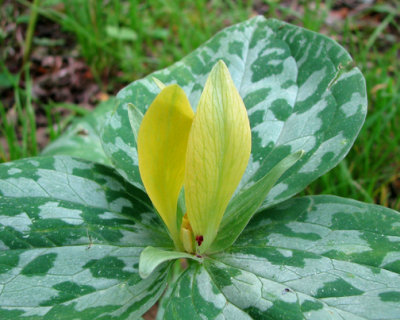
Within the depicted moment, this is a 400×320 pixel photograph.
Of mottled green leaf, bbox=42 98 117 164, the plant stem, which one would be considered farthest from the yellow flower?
the plant stem

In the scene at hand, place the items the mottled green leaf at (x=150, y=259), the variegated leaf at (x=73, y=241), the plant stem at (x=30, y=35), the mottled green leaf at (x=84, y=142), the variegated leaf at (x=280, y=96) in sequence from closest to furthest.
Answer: the mottled green leaf at (x=150, y=259) < the variegated leaf at (x=73, y=241) < the variegated leaf at (x=280, y=96) < the mottled green leaf at (x=84, y=142) < the plant stem at (x=30, y=35)

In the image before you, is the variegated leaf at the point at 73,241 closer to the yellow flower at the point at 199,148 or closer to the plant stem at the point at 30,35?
the yellow flower at the point at 199,148

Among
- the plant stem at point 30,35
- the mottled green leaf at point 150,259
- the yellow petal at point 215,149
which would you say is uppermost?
the plant stem at point 30,35

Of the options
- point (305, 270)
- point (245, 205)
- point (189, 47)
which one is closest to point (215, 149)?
point (245, 205)

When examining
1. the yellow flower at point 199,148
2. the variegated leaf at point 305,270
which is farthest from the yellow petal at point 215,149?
the variegated leaf at point 305,270

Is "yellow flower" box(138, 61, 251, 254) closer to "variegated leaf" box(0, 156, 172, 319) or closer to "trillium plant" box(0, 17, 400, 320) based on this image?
"trillium plant" box(0, 17, 400, 320)

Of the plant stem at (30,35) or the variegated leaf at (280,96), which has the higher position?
the plant stem at (30,35)

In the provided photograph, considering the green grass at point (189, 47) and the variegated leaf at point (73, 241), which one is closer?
the variegated leaf at point (73, 241)
